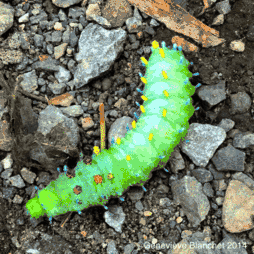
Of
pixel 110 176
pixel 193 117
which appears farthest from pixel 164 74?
pixel 110 176

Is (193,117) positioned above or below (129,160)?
above

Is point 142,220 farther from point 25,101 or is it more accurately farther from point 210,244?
point 25,101

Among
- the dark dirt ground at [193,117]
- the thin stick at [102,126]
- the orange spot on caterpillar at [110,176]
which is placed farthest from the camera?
the thin stick at [102,126]

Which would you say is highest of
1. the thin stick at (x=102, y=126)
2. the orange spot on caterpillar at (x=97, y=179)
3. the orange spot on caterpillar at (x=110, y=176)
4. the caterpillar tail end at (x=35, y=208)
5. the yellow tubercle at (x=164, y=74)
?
the yellow tubercle at (x=164, y=74)

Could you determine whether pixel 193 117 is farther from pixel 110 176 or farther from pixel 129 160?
pixel 110 176

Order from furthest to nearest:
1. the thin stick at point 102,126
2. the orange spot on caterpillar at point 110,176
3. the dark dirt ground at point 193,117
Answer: the thin stick at point 102,126 < the dark dirt ground at point 193,117 < the orange spot on caterpillar at point 110,176

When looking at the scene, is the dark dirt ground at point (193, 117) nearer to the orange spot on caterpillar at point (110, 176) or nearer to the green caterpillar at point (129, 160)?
the green caterpillar at point (129, 160)

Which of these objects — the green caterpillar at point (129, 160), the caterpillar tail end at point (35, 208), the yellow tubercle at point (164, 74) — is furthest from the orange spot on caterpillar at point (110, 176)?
the yellow tubercle at point (164, 74)
